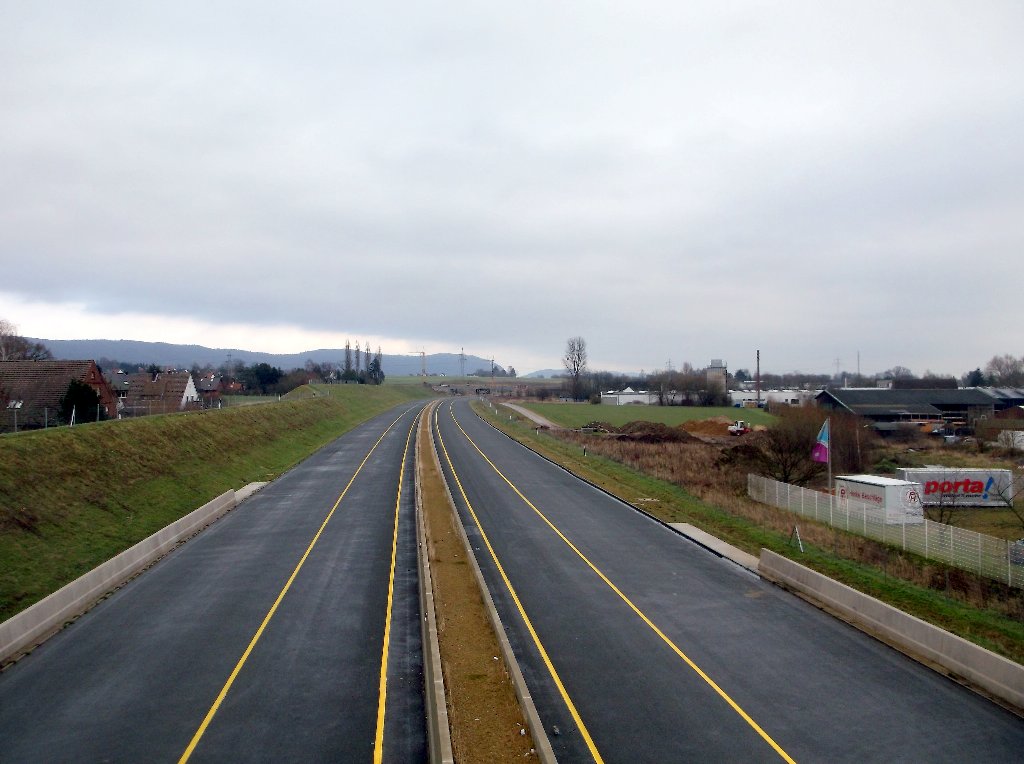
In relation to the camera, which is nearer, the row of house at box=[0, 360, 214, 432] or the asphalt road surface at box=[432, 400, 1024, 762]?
the asphalt road surface at box=[432, 400, 1024, 762]

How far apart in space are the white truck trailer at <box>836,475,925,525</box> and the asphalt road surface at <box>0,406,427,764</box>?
19567mm

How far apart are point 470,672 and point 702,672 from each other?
4.77m

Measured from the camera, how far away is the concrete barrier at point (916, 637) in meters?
Result: 13.7

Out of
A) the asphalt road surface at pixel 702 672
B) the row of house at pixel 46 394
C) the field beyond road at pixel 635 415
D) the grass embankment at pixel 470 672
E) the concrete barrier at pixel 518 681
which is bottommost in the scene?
the asphalt road surface at pixel 702 672

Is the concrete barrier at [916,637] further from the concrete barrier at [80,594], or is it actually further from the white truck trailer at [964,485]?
the white truck trailer at [964,485]

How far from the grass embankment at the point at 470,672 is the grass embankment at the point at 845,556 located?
10882mm

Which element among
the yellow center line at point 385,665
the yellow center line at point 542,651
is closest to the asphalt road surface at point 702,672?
the yellow center line at point 542,651

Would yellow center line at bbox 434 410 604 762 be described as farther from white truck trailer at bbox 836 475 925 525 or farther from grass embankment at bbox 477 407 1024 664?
white truck trailer at bbox 836 475 925 525

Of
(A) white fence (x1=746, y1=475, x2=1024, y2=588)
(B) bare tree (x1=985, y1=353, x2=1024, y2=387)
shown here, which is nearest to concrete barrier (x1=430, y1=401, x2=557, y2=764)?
(A) white fence (x1=746, y1=475, x2=1024, y2=588)

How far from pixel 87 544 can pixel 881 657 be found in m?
24.3

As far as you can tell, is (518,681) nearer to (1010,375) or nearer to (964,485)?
(964,485)

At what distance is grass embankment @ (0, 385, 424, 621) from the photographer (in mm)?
22406

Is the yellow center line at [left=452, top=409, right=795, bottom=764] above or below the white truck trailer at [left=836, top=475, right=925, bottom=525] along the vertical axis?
below

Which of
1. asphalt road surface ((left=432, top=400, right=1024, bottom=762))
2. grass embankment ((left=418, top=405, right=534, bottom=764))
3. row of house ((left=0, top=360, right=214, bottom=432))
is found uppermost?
row of house ((left=0, top=360, right=214, bottom=432))
